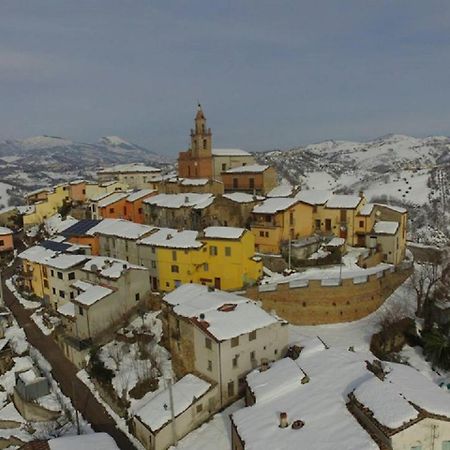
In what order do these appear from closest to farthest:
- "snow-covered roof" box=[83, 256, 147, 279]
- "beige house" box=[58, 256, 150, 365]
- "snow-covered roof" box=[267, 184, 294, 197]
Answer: "beige house" box=[58, 256, 150, 365]
"snow-covered roof" box=[83, 256, 147, 279]
"snow-covered roof" box=[267, 184, 294, 197]

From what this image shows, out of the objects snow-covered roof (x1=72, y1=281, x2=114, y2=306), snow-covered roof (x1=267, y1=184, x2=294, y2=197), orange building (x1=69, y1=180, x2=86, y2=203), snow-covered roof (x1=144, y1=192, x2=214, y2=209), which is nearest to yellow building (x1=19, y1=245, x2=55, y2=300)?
snow-covered roof (x1=72, y1=281, x2=114, y2=306)

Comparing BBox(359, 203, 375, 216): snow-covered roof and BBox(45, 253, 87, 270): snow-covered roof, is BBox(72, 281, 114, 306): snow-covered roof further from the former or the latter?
BBox(359, 203, 375, 216): snow-covered roof

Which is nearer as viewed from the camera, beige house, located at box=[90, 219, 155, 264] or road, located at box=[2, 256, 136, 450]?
road, located at box=[2, 256, 136, 450]

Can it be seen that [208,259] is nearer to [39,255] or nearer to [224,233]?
[224,233]

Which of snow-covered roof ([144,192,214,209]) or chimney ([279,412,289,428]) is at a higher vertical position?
snow-covered roof ([144,192,214,209])

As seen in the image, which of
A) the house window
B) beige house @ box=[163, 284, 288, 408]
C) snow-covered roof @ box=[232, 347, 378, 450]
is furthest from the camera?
the house window

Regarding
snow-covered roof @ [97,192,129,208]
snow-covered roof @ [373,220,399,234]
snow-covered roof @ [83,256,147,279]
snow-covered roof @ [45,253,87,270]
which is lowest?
snow-covered roof @ [45,253,87,270]
